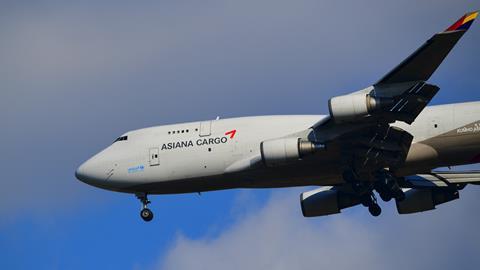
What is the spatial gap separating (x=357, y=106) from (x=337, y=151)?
11.6 feet

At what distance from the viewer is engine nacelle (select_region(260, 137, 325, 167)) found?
1795 inches

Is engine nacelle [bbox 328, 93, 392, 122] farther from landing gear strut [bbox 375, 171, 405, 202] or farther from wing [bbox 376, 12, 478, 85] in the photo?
landing gear strut [bbox 375, 171, 405, 202]

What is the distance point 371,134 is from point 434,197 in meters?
7.60

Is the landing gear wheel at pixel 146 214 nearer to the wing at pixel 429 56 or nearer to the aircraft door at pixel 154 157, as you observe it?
the aircraft door at pixel 154 157

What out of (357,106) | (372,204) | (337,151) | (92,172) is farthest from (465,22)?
(92,172)

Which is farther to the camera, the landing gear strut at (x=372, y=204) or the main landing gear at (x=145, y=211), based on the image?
the main landing gear at (x=145, y=211)

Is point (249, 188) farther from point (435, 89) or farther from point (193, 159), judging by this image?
point (435, 89)

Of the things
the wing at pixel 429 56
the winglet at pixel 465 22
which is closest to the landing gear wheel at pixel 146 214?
the wing at pixel 429 56

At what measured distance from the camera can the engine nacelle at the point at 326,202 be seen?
171ft

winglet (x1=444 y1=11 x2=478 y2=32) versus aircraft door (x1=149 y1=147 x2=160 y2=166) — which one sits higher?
winglet (x1=444 y1=11 x2=478 y2=32)

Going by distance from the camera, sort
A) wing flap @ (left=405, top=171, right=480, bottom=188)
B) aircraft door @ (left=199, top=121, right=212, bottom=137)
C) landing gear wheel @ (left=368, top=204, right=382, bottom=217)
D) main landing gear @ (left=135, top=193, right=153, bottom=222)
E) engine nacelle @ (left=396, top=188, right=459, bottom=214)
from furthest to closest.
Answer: engine nacelle @ (left=396, top=188, right=459, bottom=214)
wing flap @ (left=405, top=171, right=480, bottom=188)
main landing gear @ (left=135, top=193, right=153, bottom=222)
landing gear wheel @ (left=368, top=204, right=382, bottom=217)
aircraft door @ (left=199, top=121, right=212, bottom=137)

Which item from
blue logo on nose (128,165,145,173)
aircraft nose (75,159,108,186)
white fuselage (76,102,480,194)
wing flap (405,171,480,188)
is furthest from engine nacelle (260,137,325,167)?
aircraft nose (75,159,108,186)

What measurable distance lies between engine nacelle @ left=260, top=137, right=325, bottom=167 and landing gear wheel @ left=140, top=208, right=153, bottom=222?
725cm

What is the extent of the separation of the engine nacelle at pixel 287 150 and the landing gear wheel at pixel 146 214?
23.8 feet
